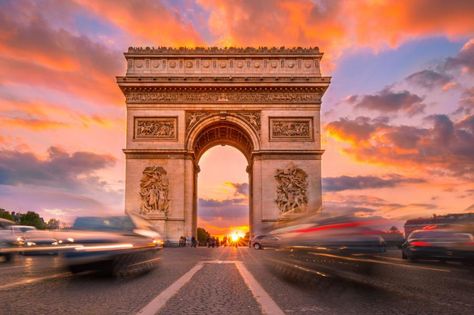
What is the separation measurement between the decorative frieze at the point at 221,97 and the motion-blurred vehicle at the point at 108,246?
2641 centimetres

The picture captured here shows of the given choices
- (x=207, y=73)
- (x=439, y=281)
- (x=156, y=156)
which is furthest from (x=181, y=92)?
(x=439, y=281)

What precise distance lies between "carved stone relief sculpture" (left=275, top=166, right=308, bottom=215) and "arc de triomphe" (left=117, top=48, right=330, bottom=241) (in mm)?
68

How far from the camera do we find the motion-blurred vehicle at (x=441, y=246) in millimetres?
14672

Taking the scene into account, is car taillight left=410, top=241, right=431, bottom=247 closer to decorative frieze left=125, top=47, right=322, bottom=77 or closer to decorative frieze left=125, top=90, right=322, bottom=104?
decorative frieze left=125, top=90, right=322, bottom=104

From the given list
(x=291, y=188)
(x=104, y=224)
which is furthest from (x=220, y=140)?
(x=104, y=224)

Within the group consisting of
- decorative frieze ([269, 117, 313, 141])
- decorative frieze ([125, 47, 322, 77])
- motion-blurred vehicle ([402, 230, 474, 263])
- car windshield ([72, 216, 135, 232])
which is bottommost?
motion-blurred vehicle ([402, 230, 474, 263])

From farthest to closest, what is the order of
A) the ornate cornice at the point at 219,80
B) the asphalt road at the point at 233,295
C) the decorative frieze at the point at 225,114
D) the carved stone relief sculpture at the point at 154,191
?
the decorative frieze at the point at 225,114 < the ornate cornice at the point at 219,80 < the carved stone relief sculpture at the point at 154,191 < the asphalt road at the point at 233,295

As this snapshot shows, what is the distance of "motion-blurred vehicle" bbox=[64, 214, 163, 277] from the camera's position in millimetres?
9766

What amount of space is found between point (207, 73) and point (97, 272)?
28.1 meters

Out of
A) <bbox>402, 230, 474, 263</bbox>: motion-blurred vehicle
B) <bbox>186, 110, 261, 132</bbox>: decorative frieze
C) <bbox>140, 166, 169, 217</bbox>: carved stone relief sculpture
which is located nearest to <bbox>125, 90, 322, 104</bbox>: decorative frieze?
<bbox>186, 110, 261, 132</bbox>: decorative frieze

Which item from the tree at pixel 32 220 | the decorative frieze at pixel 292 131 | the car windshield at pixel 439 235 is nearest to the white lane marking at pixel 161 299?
the car windshield at pixel 439 235

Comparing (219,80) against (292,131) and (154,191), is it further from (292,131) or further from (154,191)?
(154,191)

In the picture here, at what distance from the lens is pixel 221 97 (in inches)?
1475

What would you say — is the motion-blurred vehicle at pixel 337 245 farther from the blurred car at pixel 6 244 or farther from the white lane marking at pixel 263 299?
the blurred car at pixel 6 244
